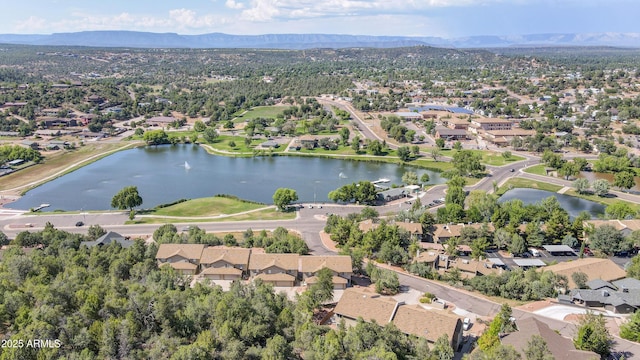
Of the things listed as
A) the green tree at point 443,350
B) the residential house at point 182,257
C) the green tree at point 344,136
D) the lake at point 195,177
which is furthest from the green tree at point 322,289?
the green tree at point 344,136

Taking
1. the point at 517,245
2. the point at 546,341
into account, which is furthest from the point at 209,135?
the point at 546,341

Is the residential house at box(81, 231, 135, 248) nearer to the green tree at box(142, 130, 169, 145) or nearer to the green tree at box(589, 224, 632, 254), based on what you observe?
the green tree at box(589, 224, 632, 254)

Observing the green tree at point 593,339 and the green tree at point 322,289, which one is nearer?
the green tree at point 593,339

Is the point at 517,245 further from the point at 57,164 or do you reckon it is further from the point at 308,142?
the point at 57,164

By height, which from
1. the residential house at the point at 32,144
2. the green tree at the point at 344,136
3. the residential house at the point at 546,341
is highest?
the green tree at the point at 344,136

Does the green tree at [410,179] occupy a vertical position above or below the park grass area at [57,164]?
above

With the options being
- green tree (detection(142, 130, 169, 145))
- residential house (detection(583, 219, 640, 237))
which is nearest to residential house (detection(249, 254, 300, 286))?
residential house (detection(583, 219, 640, 237))

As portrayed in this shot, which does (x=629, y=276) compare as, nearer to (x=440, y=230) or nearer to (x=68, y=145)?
(x=440, y=230)

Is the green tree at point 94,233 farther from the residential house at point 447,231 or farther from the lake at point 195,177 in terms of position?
the residential house at point 447,231
